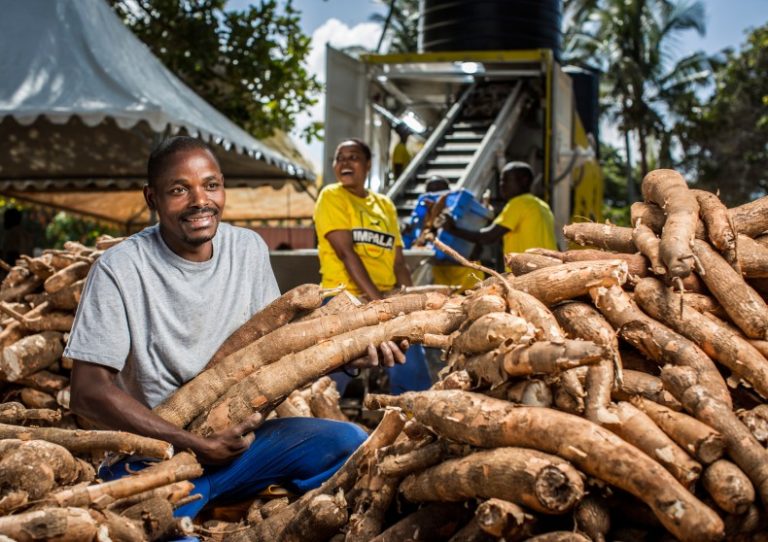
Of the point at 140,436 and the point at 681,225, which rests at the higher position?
the point at 681,225

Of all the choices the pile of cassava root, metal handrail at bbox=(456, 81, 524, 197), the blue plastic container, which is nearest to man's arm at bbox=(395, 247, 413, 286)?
the blue plastic container

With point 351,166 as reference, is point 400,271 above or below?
below

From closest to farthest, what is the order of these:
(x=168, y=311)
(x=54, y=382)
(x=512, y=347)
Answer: (x=512, y=347) < (x=168, y=311) < (x=54, y=382)

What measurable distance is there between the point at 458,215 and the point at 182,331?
4633 millimetres

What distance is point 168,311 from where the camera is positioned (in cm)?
335

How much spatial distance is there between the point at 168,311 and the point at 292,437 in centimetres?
70

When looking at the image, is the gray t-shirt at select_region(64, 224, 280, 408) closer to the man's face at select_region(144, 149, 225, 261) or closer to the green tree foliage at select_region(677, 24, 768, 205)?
the man's face at select_region(144, 149, 225, 261)

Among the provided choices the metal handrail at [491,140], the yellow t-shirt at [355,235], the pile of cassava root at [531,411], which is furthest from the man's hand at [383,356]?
the metal handrail at [491,140]

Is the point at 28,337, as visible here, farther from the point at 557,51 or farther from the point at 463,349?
the point at 557,51

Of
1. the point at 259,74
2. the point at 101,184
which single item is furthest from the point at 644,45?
the point at 101,184

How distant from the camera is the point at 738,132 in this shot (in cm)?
2644

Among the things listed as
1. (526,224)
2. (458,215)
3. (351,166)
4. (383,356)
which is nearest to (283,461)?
(383,356)

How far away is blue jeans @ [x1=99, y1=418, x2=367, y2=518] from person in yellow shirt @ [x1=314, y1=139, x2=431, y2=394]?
6.97 feet

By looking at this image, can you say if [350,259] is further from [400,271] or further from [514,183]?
[514,183]
